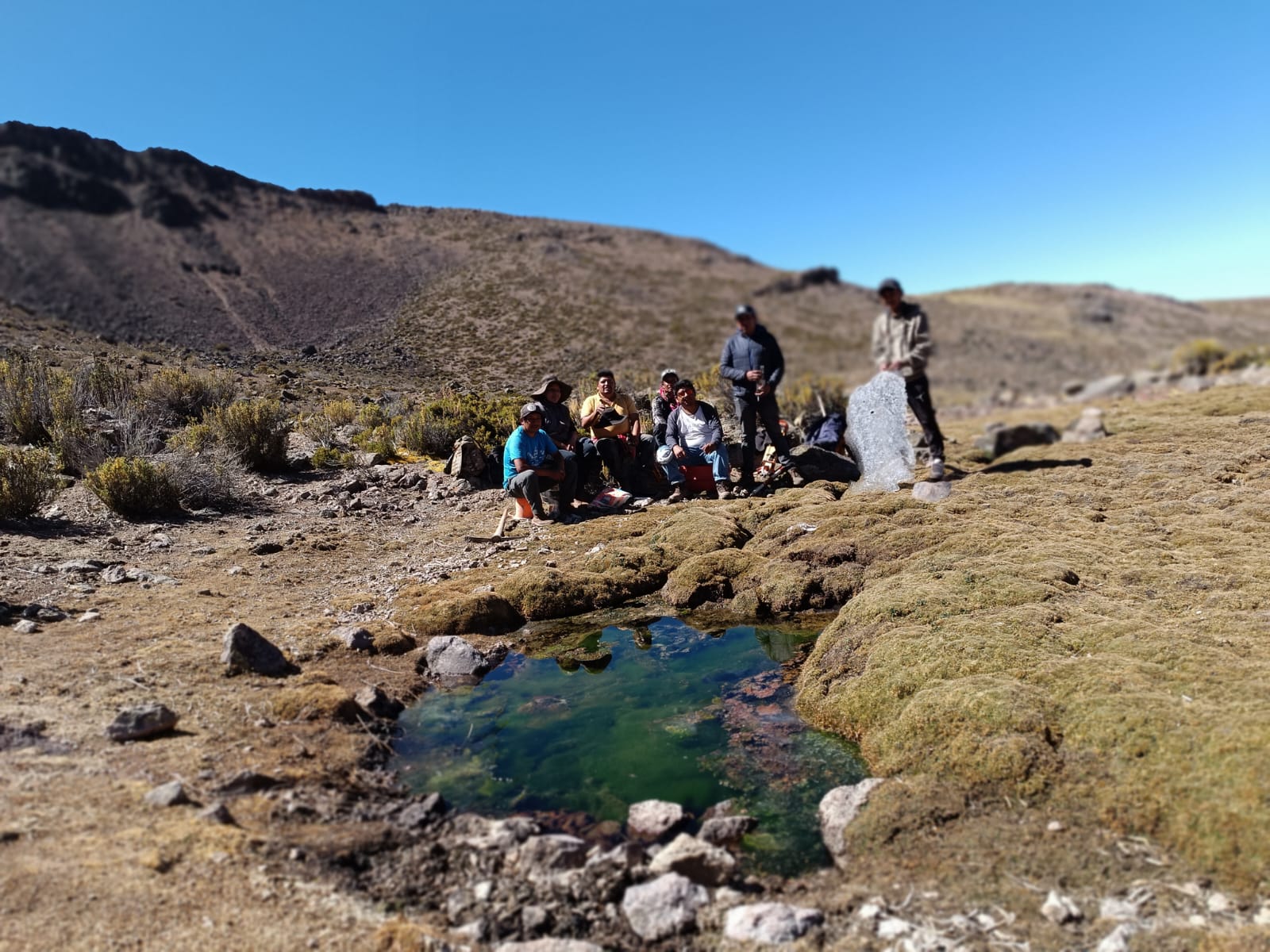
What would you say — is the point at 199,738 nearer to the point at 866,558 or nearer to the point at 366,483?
the point at 866,558

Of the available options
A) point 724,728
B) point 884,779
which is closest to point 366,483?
point 724,728

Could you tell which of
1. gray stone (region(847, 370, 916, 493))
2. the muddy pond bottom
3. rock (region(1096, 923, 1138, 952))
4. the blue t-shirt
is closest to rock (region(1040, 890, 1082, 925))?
rock (region(1096, 923, 1138, 952))

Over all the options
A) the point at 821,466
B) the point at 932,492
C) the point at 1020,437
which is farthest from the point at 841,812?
the point at 1020,437

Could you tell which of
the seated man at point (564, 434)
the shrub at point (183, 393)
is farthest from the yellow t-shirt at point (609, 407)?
the shrub at point (183, 393)

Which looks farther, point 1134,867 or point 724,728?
point 724,728

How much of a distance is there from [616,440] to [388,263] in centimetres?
658

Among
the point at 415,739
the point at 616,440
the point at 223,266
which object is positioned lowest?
the point at 415,739

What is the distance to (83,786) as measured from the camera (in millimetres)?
3330

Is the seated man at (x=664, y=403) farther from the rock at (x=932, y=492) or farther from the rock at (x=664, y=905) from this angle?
the rock at (x=664, y=905)

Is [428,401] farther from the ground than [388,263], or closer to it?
closer to it

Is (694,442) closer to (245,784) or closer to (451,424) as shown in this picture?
(451,424)

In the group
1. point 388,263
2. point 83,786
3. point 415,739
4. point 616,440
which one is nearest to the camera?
point 83,786

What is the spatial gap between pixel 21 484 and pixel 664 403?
23.5 ft

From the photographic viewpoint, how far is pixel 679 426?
31.2ft
